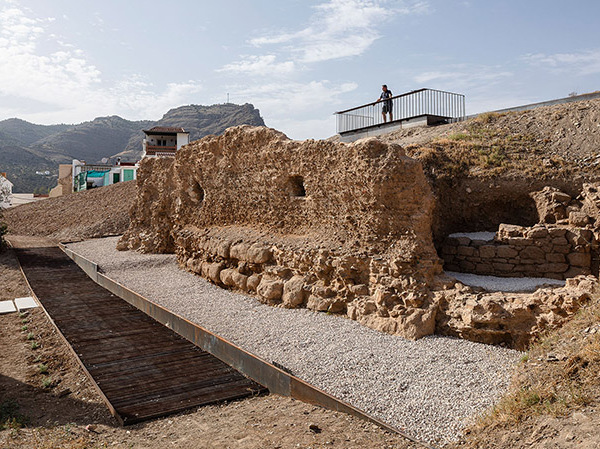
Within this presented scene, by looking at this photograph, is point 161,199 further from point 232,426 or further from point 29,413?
point 232,426

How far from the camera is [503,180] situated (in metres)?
11.9

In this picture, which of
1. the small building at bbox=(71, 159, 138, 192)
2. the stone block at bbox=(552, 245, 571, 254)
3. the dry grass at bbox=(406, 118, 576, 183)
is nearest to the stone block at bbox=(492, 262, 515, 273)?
the stone block at bbox=(552, 245, 571, 254)

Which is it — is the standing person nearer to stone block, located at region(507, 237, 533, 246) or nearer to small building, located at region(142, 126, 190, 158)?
stone block, located at region(507, 237, 533, 246)

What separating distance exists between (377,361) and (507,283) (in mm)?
3904

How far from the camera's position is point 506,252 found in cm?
971

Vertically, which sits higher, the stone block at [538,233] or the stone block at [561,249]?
the stone block at [538,233]

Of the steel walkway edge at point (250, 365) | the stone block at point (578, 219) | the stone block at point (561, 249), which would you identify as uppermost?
the stone block at point (578, 219)

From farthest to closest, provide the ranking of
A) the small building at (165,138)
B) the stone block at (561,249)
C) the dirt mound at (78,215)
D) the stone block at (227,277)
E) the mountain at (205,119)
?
the mountain at (205,119)
the small building at (165,138)
the dirt mound at (78,215)
the stone block at (227,277)
the stone block at (561,249)

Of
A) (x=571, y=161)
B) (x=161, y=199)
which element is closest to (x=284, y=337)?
(x=571, y=161)

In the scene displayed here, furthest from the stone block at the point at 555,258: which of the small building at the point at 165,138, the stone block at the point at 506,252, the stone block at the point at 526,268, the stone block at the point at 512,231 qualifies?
the small building at the point at 165,138

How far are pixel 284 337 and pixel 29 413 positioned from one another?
164 inches

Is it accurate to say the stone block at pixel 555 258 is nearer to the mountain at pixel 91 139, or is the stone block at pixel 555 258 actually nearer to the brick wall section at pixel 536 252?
the brick wall section at pixel 536 252

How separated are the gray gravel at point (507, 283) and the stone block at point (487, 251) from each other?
476 mm

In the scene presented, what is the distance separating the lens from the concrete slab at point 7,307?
37.5ft
